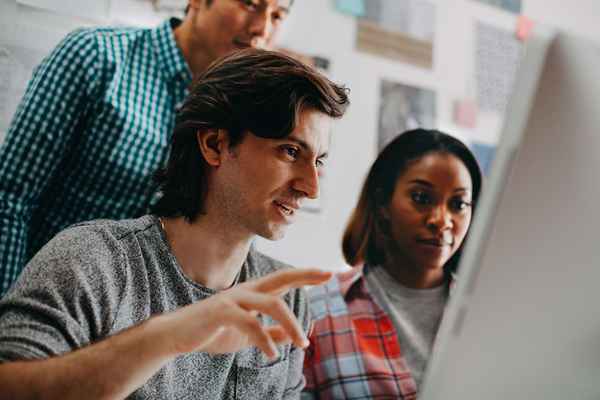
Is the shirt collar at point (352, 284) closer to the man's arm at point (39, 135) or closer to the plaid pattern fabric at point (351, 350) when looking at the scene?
the plaid pattern fabric at point (351, 350)

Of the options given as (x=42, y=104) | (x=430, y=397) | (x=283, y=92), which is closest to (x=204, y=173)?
(x=283, y=92)

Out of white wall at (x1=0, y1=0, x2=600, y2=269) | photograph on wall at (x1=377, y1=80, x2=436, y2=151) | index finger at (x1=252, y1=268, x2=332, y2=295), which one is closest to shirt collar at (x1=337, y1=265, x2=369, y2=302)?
white wall at (x1=0, y1=0, x2=600, y2=269)

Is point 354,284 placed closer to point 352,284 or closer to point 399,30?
point 352,284

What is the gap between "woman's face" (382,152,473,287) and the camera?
3.64ft

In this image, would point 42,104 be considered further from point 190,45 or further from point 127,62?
point 190,45

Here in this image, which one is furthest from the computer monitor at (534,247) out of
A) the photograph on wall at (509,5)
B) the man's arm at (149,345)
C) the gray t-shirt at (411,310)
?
the photograph on wall at (509,5)

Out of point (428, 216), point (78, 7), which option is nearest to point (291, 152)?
point (428, 216)

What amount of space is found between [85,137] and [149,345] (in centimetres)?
55

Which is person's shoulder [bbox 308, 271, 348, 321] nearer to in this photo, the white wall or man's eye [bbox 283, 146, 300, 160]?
the white wall

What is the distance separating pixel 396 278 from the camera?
117 centimetres

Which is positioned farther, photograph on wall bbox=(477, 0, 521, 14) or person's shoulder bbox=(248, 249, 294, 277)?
photograph on wall bbox=(477, 0, 521, 14)

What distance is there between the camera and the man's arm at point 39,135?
0.89 metres

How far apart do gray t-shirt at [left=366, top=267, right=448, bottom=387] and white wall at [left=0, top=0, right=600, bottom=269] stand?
16 cm

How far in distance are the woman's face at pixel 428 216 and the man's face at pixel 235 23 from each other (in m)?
0.40
